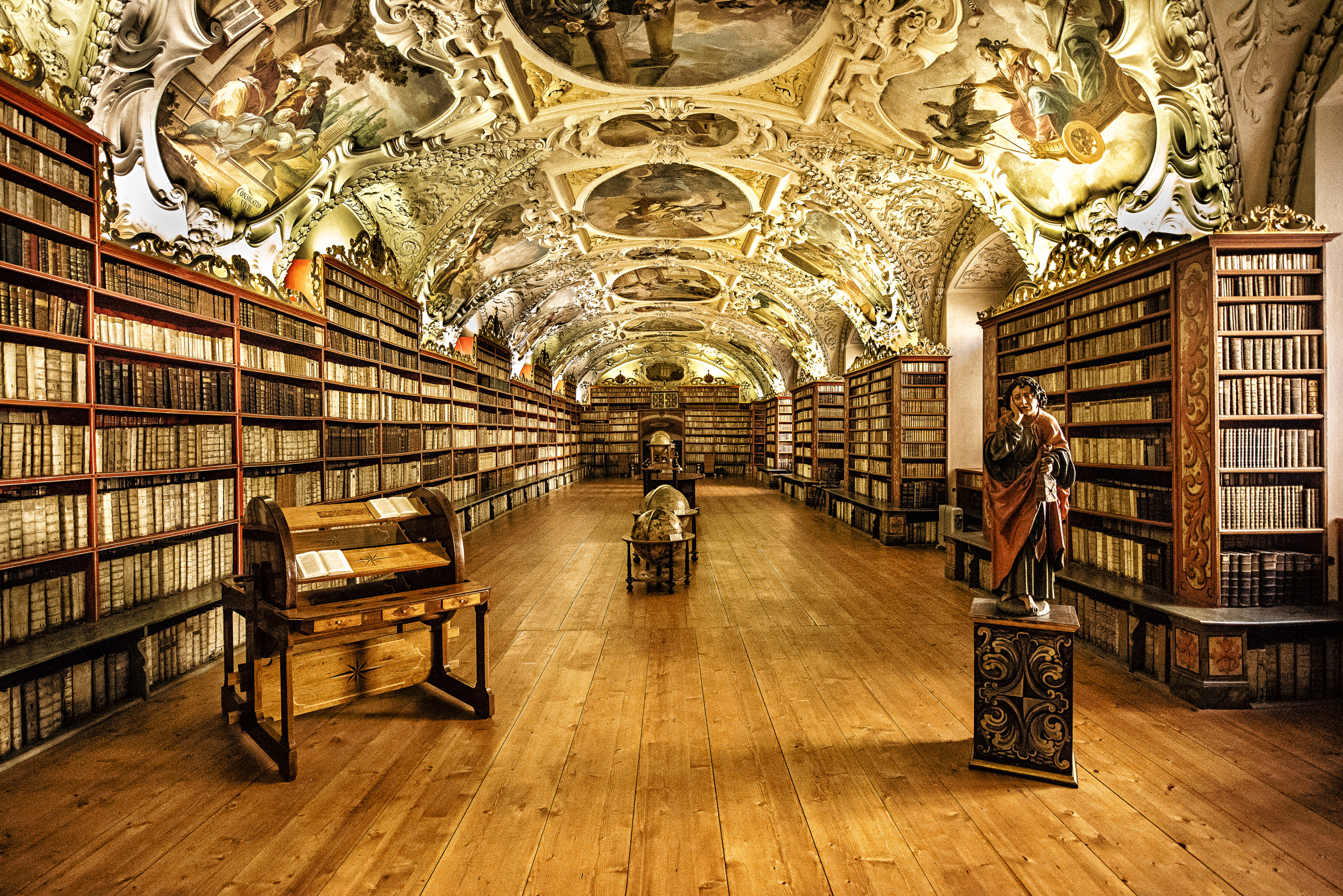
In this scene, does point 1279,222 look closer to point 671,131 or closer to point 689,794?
point 689,794

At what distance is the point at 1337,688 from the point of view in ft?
14.6

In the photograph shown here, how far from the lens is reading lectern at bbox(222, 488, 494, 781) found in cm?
353

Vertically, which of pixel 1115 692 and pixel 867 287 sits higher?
pixel 867 287

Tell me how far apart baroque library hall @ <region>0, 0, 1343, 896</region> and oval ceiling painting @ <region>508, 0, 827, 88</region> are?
48 millimetres

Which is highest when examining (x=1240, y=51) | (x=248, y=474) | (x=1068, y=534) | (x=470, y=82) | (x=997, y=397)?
(x=470, y=82)

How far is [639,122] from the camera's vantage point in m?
8.07

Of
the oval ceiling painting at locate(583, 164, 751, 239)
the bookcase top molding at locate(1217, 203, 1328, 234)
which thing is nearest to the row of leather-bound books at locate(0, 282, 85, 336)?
the oval ceiling painting at locate(583, 164, 751, 239)

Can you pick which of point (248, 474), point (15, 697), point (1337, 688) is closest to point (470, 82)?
point (248, 474)

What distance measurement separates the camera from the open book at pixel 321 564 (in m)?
3.56

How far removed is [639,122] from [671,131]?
47 centimetres

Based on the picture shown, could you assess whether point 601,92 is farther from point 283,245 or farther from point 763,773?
point 763,773

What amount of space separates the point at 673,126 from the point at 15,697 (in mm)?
8069

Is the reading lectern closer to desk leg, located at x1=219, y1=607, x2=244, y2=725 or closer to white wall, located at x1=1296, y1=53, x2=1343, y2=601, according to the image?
desk leg, located at x1=219, y1=607, x2=244, y2=725

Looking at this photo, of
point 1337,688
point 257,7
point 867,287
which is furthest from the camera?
point 867,287
